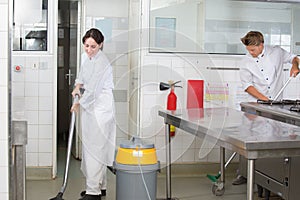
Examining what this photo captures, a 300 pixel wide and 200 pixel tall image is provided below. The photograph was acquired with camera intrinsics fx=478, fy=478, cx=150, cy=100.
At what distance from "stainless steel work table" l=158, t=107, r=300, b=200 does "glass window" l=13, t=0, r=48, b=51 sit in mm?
1425

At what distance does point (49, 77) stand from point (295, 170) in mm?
2324

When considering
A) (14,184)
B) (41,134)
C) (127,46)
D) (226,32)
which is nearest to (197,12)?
(226,32)

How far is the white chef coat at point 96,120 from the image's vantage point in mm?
3586

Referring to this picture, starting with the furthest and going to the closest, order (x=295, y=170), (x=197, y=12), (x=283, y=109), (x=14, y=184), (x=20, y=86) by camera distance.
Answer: (x=197, y=12) → (x=20, y=86) → (x=283, y=109) → (x=295, y=170) → (x=14, y=184)

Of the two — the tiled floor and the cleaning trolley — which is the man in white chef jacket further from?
the cleaning trolley

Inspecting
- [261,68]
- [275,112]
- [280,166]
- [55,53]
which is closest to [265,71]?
[261,68]

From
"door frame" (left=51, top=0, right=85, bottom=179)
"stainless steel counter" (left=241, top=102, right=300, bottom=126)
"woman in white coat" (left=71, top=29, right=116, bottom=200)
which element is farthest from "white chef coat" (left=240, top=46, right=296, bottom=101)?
"door frame" (left=51, top=0, right=85, bottom=179)

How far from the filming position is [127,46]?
4.88 metres

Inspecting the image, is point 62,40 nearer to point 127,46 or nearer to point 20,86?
point 127,46

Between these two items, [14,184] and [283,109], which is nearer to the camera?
[14,184]

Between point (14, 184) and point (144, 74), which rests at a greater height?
point (144, 74)

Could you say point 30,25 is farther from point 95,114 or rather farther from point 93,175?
point 93,175

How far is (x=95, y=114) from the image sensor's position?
3627 mm

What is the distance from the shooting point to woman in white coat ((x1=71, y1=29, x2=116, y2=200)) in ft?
11.7
